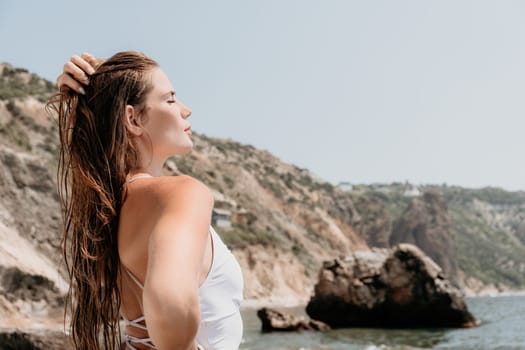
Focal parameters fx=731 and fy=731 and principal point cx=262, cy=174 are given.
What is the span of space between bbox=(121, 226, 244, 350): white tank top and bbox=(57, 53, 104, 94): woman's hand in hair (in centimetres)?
53

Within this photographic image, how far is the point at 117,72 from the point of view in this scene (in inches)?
75.5

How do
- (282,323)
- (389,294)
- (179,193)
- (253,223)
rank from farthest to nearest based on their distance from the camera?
1. (253,223)
2. (389,294)
3. (282,323)
4. (179,193)

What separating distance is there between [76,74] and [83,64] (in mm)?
34

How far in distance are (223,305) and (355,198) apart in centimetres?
9896

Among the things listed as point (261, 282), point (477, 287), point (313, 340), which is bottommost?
point (477, 287)

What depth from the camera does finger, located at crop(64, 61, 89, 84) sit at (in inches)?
76.4

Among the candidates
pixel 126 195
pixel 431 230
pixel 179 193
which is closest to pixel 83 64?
pixel 126 195

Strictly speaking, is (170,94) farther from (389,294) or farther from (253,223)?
(253,223)

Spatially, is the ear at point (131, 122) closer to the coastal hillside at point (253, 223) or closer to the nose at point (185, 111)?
the nose at point (185, 111)

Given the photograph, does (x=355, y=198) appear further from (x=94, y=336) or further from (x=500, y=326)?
(x=94, y=336)

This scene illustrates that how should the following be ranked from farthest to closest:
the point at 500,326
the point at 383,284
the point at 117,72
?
the point at 500,326, the point at 383,284, the point at 117,72

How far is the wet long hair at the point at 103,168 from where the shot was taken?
1.84 meters

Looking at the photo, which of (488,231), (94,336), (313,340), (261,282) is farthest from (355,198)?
(94,336)

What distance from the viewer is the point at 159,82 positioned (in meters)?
1.91
